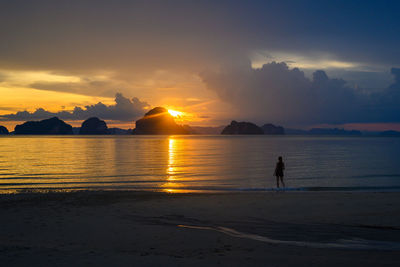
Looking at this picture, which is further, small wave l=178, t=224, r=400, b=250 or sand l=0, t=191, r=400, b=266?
small wave l=178, t=224, r=400, b=250

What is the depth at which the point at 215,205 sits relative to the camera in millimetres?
18734

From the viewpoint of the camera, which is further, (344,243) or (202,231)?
(202,231)

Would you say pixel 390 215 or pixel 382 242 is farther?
pixel 390 215

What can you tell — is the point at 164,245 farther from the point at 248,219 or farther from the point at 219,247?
the point at 248,219

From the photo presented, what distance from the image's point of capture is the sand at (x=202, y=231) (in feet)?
32.1

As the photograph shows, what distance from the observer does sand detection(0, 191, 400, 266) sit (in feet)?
32.1

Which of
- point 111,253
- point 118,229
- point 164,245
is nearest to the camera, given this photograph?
point 111,253

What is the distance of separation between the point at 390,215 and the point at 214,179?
19.5m

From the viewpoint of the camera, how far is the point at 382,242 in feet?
37.7

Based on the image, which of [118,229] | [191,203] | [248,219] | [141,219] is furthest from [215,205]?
[118,229]

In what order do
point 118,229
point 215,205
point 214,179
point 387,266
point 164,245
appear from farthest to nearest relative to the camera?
point 214,179, point 215,205, point 118,229, point 164,245, point 387,266

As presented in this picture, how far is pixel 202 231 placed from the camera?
1307 cm

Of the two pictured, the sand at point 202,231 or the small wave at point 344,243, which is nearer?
the sand at point 202,231

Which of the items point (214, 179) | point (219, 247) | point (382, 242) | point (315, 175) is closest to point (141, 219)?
point (219, 247)
